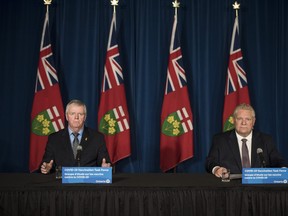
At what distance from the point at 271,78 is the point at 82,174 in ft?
12.7

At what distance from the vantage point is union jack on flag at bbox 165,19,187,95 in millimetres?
5395

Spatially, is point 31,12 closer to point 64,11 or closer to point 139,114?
point 64,11

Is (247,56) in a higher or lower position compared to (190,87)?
higher

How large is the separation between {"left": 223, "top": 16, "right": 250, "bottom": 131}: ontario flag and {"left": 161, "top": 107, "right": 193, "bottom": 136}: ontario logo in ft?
1.68

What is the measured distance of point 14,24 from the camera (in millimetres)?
5629

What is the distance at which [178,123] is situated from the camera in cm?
540

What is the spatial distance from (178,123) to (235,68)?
1.09m

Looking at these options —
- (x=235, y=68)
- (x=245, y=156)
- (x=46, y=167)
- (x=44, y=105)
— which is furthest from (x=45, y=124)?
(x=245, y=156)

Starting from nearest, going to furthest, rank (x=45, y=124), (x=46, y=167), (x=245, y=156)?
(x=46, y=167), (x=245, y=156), (x=45, y=124)

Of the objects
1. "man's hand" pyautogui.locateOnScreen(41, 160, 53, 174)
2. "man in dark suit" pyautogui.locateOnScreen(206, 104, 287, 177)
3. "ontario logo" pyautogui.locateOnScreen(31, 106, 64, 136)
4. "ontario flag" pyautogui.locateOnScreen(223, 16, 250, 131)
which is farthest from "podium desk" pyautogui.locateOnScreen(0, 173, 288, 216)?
"ontario flag" pyautogui.locateOnScreen(223, 16, 250, 131)

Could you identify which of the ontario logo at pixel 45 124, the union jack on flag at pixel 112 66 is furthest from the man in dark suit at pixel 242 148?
the ontario logo at pixel 45 124

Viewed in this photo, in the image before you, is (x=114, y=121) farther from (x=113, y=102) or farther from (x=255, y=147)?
(x=255, y=147)

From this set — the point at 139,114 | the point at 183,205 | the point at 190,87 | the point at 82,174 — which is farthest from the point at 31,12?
the point at 183,205

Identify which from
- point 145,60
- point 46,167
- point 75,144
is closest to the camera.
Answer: point 46,167
